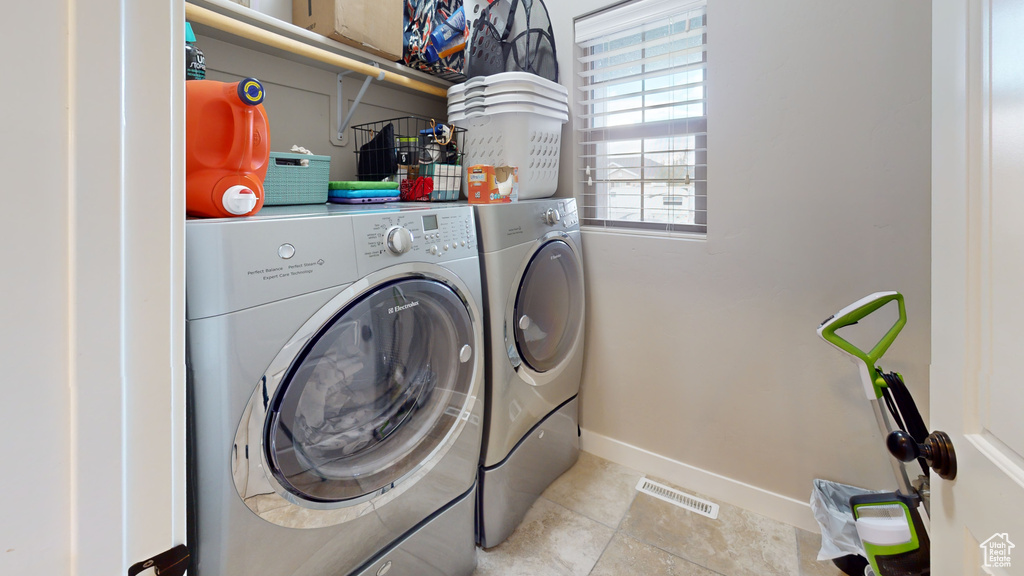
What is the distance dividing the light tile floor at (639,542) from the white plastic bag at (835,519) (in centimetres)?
12

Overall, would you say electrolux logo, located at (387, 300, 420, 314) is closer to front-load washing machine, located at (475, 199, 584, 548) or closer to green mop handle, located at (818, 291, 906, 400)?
front-load washing machine, located at (475, 199, 584, 548)

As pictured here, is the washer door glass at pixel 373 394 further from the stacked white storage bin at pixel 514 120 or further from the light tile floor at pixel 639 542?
the stacked white storage bin at pixel 514 120

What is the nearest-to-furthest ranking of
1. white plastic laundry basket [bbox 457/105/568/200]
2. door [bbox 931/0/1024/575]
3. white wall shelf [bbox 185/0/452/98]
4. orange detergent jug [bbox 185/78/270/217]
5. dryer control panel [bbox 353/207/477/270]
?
door [bbox 931/0/1024/575], orange detergent jug [bbox 185/78/270/217], dryer control panel [bbox 353/207/477/270], white wall shelf [bbox 185/0/452/98], white plastic laundry basket [bbox 457/105/568/200]

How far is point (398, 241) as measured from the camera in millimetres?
1020

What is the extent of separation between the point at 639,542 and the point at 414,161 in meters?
1.57

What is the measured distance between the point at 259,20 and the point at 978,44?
5.25 feet

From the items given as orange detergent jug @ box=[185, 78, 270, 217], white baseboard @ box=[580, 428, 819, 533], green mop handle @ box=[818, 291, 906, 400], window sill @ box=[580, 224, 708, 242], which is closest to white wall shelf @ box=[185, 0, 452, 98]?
orange detergent jug @ box=[185, 78, 270, 217]

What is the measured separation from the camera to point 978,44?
1.98ft

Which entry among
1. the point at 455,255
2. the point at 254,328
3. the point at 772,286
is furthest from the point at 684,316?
the point at 254,328

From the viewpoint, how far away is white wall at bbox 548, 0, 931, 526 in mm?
1359

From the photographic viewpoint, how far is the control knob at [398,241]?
1.02 meters

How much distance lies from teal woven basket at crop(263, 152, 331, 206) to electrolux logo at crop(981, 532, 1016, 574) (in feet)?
4.97
